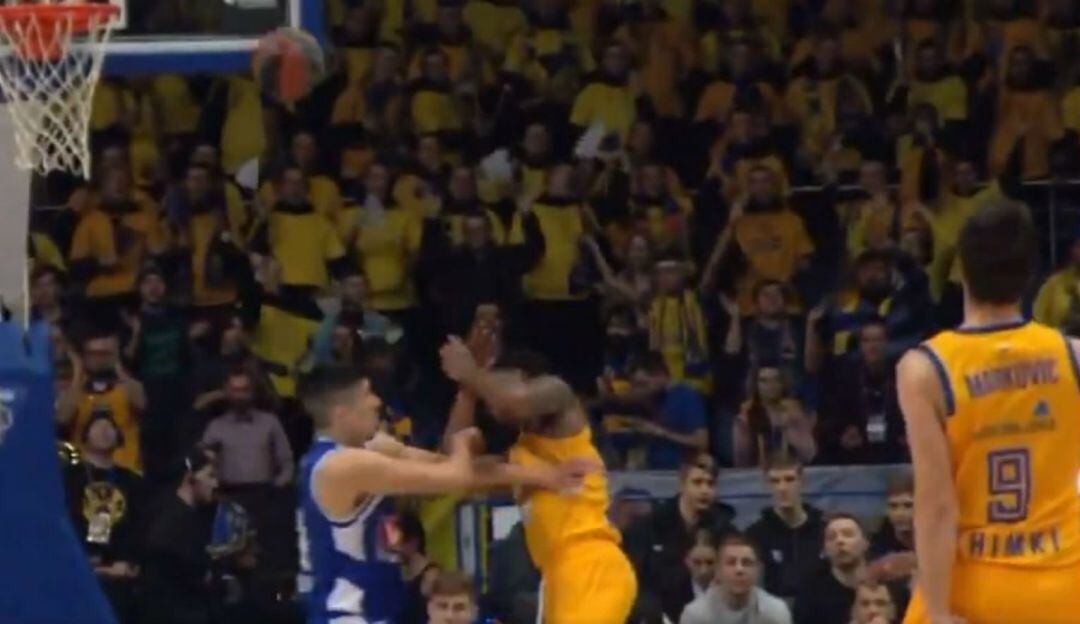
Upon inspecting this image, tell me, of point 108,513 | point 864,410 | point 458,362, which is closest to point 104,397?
point 108,513

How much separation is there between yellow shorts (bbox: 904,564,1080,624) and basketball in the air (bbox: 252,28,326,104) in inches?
200

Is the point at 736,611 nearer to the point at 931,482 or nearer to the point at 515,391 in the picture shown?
the point at 515,391

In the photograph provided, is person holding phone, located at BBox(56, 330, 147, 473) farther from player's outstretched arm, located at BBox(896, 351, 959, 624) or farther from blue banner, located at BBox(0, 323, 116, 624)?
player's outstretched arm, located at BBox(896, 351, 959, 624)

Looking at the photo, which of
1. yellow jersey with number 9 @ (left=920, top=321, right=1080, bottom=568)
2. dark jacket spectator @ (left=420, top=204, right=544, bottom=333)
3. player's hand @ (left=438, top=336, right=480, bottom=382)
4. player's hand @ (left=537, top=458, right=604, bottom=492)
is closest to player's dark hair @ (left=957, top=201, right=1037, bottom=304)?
yellow jersey with number 9 @ (left=920, top=321, right=1080, bottom=568)

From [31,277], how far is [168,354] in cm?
94

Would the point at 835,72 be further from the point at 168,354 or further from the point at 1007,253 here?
the point at 1007,253

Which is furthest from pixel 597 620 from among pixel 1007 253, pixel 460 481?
pixel 1007 253

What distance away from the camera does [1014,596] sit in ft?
22.0

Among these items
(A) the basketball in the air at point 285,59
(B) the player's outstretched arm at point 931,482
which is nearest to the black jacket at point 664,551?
(A) the basketball in the air at point 285,59

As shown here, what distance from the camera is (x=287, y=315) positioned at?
634 inches

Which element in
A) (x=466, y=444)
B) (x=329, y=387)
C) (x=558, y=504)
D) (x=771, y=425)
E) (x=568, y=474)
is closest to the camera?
(x=329, y=387)

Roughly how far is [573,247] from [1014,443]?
33.0 feet

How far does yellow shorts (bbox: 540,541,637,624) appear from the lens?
413 inches

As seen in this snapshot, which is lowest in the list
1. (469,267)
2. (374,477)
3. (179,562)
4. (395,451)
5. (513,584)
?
(513,584)
